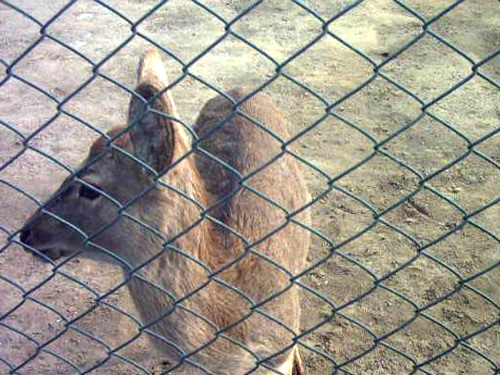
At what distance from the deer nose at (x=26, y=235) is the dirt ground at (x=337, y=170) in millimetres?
321

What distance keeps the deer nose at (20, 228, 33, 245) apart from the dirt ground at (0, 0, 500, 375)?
0.32 meters

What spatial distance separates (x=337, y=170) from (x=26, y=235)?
282 centimetres

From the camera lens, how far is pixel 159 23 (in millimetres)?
7617

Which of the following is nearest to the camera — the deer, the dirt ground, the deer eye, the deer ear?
the deer ear

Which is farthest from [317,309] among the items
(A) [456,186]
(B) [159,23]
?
(B) [159,23]

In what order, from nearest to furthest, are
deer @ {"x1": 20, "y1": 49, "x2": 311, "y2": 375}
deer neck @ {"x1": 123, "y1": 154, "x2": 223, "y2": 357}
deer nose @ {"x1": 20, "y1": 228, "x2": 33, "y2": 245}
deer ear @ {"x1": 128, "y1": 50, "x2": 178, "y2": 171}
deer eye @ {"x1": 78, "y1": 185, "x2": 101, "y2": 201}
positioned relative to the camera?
1. deer ear @ {"x1": 128, "y1": 50, "x2": 178, "y2": 171}
2. deer @ {"x1": 20, "y1": 49, "x2": 311, "y2": 375}
3. deer neck @ {"x1": 123, "y1": 154, "x2": 223, "y2": 357}
4. deer eye @ {"x1": 78, "y1": 185, "x2": 101, "y2": 201}
5. deer nose @ {"x1": 20, "y1": 228, "x2": 33, "y2": 245}

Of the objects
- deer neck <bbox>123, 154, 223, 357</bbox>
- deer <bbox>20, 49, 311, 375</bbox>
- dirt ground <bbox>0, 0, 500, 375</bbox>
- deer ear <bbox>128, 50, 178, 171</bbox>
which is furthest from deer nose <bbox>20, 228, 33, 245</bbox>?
deer ear <bbox>128, 50, 178, 171</bbox>

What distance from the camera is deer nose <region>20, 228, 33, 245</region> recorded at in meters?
3.28

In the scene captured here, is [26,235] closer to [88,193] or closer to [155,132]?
[88,193]

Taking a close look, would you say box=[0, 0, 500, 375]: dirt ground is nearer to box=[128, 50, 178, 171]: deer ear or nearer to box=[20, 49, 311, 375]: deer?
box=[20, 49, 311, 375]: deer

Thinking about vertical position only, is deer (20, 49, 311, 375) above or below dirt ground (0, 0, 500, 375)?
above

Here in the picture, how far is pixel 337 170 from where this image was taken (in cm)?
551

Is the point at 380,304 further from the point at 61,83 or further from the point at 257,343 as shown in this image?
the point at 61,83

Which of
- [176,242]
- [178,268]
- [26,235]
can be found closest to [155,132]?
[176,242]
